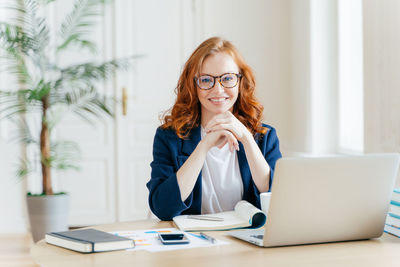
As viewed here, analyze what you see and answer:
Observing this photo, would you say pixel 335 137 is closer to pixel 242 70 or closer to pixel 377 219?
pixel 242 70

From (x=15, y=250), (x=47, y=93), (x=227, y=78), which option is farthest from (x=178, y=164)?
(x=15, y=250)

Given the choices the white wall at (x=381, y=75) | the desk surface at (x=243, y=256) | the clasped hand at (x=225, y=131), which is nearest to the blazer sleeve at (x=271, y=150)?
the clasped hand at (x=225, y=131)

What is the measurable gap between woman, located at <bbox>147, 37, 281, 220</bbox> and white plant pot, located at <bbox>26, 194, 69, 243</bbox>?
2.14 m

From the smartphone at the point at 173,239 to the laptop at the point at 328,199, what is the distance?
15 cm

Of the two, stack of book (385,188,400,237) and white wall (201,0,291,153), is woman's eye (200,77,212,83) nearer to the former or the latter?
stack of book (385,188,400,237)

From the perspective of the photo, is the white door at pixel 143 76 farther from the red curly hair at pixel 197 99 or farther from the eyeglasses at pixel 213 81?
the eyeglasses at pixel 213 81

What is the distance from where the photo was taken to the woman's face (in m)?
1.93

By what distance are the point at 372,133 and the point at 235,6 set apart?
2.13m

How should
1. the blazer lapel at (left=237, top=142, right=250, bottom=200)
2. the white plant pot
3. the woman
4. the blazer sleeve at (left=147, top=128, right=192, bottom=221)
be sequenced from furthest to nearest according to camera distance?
1. the white plant pot
2. the blazer lapel at (left=237, top=142, right=250, bottom=200)
3. the woman
4. the blazer sleeve at (left=147, top=128, right=192, bottom=221)

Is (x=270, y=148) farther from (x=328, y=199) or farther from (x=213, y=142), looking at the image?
(x=328, y=199)

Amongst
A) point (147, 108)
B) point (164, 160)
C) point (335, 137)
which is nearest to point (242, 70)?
point (164, 160)

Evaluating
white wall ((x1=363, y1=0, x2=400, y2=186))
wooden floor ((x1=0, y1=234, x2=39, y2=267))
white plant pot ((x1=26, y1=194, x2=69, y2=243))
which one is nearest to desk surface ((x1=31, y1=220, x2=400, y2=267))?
white wall ((x1=363, y1=0, x2=400, y2=186))

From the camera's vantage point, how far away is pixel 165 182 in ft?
5.89

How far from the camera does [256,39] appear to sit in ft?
15.7
